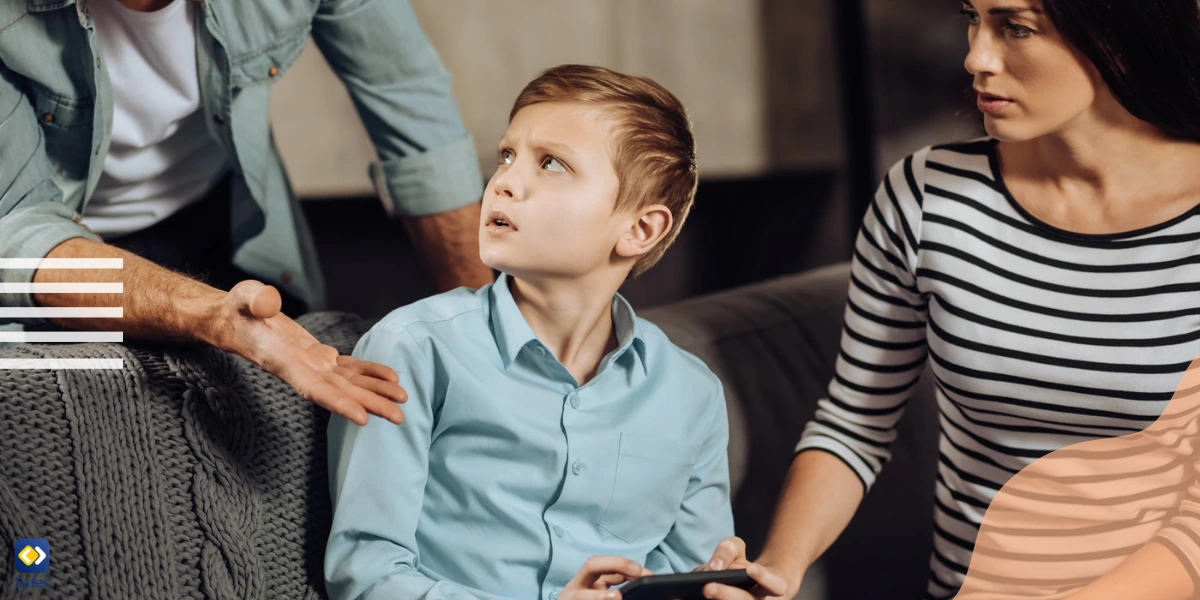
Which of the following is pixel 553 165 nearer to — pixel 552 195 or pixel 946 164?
pixel 552 195

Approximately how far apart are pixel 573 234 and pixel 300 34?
0.37 metres

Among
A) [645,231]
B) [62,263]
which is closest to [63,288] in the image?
[62,263]

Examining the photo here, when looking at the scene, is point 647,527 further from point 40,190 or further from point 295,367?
point 40,190

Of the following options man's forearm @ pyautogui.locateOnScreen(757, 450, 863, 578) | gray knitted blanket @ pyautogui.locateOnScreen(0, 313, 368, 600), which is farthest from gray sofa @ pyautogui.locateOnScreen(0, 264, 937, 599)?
man's forearm @ pyautogui.locateOnScreen(757, 450, 863, 578)

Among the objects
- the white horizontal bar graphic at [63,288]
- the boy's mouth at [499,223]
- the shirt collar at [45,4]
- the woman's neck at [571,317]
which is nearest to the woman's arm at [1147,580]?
the woman's neck at [571,317]

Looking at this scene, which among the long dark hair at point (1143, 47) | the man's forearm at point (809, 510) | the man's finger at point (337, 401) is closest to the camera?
the man's finger at point (337, 401)

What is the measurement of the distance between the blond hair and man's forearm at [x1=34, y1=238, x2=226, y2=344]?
0.78 ft

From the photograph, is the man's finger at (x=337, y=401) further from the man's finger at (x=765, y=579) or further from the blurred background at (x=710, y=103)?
the blurred background at (x=710, y=103)

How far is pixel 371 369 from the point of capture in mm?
584

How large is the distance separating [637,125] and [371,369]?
0.75ft

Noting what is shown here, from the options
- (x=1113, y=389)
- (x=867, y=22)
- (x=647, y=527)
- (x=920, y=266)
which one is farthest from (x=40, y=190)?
(x=867, y=22)

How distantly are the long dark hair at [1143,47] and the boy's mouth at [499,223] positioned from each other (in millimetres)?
383

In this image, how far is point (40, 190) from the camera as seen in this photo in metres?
0.68

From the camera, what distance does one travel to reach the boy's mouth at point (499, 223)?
607 mm
